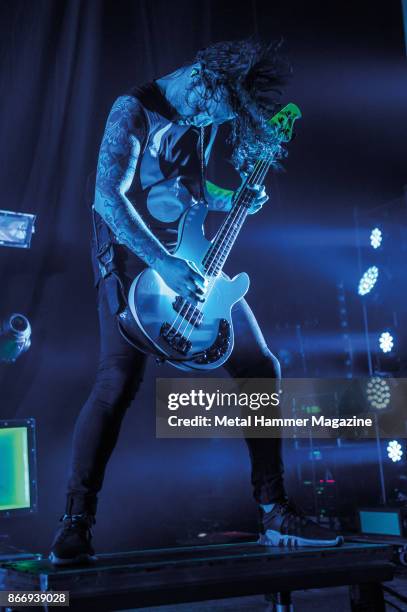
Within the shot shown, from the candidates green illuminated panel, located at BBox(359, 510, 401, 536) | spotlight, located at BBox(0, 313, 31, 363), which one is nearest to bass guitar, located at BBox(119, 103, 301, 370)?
spotlight, located at BBox(0, 313, 31, 363)

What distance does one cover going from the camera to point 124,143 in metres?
2.13

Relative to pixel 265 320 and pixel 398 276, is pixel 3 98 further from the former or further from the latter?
pixel 398 276

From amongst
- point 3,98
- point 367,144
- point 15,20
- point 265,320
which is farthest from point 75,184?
point 367,144

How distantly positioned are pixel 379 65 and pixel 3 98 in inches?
103

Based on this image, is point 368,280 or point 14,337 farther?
point 368,280

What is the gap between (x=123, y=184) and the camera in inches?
82.1

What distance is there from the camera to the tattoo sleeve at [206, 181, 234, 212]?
8.54 ft

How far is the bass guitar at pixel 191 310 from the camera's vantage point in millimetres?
2027

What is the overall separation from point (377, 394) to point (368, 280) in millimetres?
878

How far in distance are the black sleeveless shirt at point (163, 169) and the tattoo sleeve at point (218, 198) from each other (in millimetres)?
107

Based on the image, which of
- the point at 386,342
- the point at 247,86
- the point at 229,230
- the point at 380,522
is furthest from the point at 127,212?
the point at 386,342

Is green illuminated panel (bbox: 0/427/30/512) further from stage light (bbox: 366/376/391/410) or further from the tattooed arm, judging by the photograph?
stage light (bbox: 366/376/391/410)

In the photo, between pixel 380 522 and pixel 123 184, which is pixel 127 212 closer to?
pixel 123 184

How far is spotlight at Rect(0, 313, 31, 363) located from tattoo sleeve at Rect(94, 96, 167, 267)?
2.76 ft
